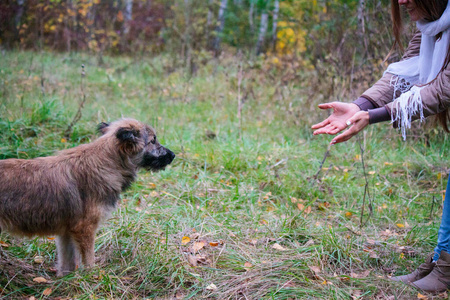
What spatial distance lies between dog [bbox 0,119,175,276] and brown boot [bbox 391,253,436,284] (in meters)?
2.65

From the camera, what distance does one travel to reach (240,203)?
5.05 metres

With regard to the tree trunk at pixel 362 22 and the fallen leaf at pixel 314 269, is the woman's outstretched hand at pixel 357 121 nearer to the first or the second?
the fallen leaf at pixel 314 269

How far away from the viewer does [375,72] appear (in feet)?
25.0

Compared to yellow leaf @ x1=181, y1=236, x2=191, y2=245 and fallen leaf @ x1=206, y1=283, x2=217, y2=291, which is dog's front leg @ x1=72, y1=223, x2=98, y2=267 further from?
fallen leaf @ x1=206, y1=283, x2=217, y2=291

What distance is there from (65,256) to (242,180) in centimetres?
274

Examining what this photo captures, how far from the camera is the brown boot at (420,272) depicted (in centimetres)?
338

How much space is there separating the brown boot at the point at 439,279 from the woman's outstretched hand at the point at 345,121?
4.39 ft

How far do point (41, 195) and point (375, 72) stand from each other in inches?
258

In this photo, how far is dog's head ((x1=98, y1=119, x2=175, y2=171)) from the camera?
3672mm

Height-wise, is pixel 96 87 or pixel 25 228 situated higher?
pixel 96 87

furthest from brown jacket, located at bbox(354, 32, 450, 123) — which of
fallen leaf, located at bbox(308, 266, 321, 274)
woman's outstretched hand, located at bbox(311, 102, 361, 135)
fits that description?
fallen leaf, located at bbox(308, 266, 321, 274)

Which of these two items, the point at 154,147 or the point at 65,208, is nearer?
the point at 65,208

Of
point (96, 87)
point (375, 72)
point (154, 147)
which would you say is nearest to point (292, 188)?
point (154, 147)

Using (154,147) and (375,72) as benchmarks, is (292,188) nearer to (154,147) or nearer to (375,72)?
(154,147)
